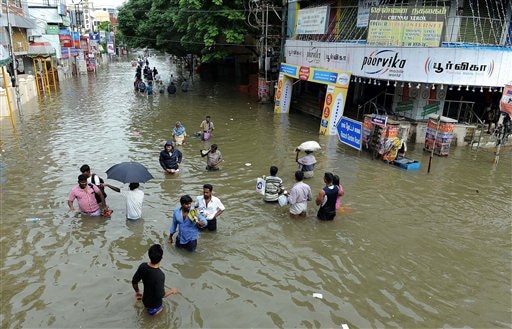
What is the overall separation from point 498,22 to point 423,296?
54.2 ft

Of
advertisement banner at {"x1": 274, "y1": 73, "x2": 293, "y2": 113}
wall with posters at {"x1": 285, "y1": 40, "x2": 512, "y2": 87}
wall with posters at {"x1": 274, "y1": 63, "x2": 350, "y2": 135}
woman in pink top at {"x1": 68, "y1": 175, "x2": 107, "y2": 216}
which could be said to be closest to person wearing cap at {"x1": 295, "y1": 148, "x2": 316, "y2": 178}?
woman in pink top at {"x1": 68, "y1": 175, "x2": 107, "y2": 216}

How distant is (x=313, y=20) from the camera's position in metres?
21.0

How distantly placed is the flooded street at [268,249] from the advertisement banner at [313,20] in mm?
8053

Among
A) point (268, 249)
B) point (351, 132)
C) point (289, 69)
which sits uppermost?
point (289, 69)

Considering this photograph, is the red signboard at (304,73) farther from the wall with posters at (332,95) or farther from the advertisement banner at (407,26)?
the advertisement banner at (407,26)

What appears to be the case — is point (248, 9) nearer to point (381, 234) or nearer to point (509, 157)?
point (509, 157)

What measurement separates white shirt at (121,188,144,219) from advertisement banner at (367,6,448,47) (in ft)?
39.6

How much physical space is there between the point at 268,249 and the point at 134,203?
317cm

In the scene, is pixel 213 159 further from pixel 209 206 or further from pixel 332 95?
pixel 332 95

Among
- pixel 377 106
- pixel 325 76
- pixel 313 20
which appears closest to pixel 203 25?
pixel 313 20

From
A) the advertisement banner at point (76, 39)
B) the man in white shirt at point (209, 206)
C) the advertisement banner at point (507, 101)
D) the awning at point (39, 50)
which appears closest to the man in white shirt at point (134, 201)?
the man in white shirt at point (209, 206)

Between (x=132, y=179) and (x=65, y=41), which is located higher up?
(x=65, y=41)

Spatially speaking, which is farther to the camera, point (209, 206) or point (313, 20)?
point (313, 20)

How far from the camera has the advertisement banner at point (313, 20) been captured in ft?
65.8
